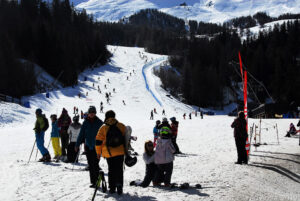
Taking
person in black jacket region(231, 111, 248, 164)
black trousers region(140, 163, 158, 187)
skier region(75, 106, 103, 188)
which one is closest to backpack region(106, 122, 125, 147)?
skier region(75, 106, 103, 188)

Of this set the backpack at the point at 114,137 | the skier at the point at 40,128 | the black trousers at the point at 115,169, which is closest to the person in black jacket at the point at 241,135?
the black trousers at the point at 115,169

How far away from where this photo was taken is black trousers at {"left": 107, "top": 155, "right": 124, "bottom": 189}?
6.30 m

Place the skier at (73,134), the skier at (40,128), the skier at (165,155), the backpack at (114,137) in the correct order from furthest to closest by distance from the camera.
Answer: the skier at (40,128)
the skier at (73,134)
the skier at (165,155)
the backpack at (114,137)

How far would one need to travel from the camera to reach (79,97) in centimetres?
5028

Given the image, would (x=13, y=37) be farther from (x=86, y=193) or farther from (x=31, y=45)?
(x=86, y=193)

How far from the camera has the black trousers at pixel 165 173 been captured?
24.1ft

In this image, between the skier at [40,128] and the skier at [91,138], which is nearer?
the skier at [91,138]

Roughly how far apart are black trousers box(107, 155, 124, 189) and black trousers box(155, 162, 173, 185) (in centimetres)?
130

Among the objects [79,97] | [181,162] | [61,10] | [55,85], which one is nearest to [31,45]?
[55,85]

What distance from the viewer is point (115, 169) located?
6.36 metres

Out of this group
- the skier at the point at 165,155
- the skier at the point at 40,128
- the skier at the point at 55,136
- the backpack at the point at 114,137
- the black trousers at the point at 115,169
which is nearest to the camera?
the backpack at the point at 114,137

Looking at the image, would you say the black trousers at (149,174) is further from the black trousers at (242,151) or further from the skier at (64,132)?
the skier at (64,132)

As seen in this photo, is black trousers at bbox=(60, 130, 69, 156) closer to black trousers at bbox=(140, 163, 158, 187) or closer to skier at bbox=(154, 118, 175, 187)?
black trousers at bbox=(140, 163, 158, 187)

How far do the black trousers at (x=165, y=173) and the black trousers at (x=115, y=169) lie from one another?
4.25ft
